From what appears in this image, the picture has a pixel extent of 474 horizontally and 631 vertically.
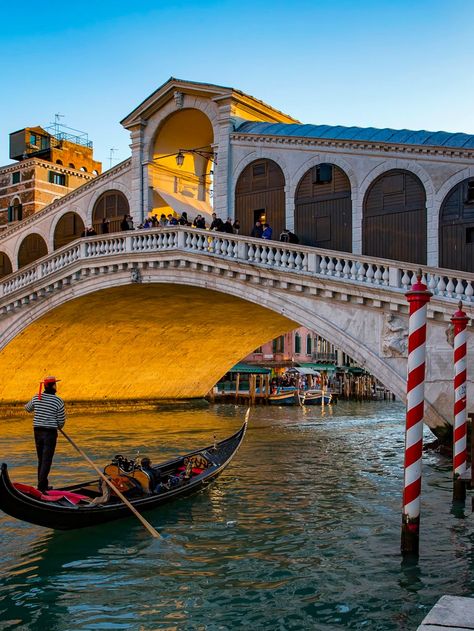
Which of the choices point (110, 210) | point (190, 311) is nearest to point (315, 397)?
point (190, 311)

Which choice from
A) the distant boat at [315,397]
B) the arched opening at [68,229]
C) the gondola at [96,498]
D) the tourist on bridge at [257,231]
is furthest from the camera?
the distant boat at [315,397]

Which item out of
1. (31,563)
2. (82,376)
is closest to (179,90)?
(82,376)

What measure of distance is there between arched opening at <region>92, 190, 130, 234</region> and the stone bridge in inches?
91.5

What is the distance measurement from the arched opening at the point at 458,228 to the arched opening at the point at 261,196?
3728mm

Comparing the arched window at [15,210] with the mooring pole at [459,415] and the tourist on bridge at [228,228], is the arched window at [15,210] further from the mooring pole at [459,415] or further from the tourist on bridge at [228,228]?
the mooring pole at [459,415]

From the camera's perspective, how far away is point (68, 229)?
20641 mm

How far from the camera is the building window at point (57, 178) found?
25800 mm

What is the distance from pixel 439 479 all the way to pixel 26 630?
7072 mm

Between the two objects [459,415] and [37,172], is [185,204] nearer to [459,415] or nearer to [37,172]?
[37,172]

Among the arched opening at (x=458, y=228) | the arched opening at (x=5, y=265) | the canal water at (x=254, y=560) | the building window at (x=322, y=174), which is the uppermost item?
the building window at (x=322, y=174)

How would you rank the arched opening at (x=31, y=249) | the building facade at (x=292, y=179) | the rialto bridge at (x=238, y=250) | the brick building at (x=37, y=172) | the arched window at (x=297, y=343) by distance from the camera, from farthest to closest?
the arched window at (x=297, y=343)
the brick building at (x=37, y=172)
the arched opening at (x=31, y=249)
the building facade at (x=292, y=179)
the rialto bridge at (x=238, y=250)

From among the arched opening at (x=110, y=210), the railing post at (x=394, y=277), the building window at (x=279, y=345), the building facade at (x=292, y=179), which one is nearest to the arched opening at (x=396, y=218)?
the building facade at (x=292, y=179)

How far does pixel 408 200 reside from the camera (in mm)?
13766

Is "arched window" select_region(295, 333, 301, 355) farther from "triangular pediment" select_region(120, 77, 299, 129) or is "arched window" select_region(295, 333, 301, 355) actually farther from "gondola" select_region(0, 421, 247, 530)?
"gondola" select_region(0, 421, 247, 530)
